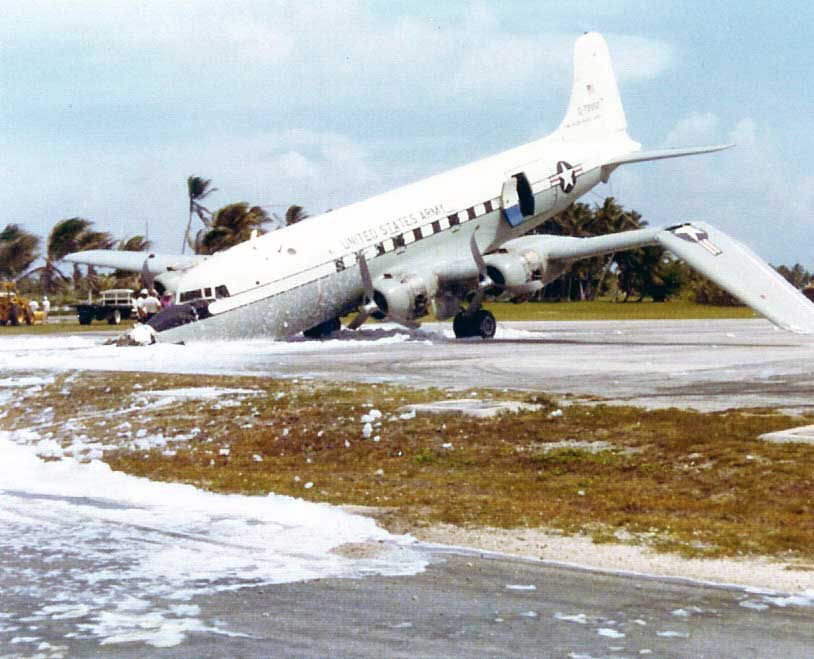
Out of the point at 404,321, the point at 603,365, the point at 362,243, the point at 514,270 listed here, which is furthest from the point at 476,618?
the point at 514,270

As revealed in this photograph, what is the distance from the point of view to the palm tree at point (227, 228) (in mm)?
87750

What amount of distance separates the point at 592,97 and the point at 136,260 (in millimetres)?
18784

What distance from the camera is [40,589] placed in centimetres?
855

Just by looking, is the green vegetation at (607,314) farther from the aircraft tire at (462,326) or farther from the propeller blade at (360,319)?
the propeller blade at (360,319)

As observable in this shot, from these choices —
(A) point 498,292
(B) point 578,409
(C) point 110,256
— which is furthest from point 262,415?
(C) point 110,256

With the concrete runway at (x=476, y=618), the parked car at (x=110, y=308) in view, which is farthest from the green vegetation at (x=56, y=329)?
the concrete runway at (x=476, y=618)

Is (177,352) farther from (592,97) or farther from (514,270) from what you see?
(592,97)

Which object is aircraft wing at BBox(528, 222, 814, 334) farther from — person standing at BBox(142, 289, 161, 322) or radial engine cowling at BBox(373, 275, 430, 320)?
person standing at BBox(142, 289, 161, 322)

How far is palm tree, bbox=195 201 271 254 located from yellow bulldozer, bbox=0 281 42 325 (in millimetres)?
15387

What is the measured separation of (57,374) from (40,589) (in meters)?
19.8

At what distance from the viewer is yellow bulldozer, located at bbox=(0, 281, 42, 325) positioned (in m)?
73.1

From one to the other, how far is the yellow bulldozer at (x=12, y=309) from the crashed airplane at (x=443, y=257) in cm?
2953

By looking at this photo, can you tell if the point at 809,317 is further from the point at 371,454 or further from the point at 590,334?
the point at 371,454

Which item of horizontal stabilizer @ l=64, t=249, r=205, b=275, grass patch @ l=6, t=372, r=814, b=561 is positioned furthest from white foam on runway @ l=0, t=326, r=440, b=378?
grass patch @ l=6, t=372, r=814, b=561
